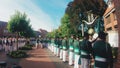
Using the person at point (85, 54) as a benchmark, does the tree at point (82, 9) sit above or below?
above

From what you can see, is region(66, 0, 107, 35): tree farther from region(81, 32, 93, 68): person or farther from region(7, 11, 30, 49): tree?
region(81, 32, 93, 68): person

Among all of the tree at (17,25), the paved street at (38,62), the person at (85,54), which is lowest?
the paved street at (38,62)

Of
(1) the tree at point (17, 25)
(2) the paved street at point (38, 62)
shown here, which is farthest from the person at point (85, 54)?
(1) the tree at point (17, 25)

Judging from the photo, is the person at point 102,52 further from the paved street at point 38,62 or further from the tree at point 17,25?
the tree at point 17,25

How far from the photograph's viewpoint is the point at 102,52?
754 centimetres

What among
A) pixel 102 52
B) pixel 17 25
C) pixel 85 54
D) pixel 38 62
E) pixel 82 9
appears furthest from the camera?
pixel 82 9

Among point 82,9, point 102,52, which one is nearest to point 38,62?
point 102,52

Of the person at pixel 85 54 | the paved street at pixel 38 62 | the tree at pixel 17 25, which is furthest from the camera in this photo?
the tree at pixel 17 25

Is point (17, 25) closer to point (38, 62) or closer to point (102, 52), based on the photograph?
point (38, 62)

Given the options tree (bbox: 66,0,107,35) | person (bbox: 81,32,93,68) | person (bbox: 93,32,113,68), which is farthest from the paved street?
tree (bbox: 66,0,107,35)

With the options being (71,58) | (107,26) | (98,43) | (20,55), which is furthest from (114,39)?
(107,26)

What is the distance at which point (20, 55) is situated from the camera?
2611cm

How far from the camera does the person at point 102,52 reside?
7436 millimetres

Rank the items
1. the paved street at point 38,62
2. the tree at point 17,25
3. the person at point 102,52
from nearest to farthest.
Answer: the person at point 102,52, the paved street at point 38,62, the tree at point 17,25
